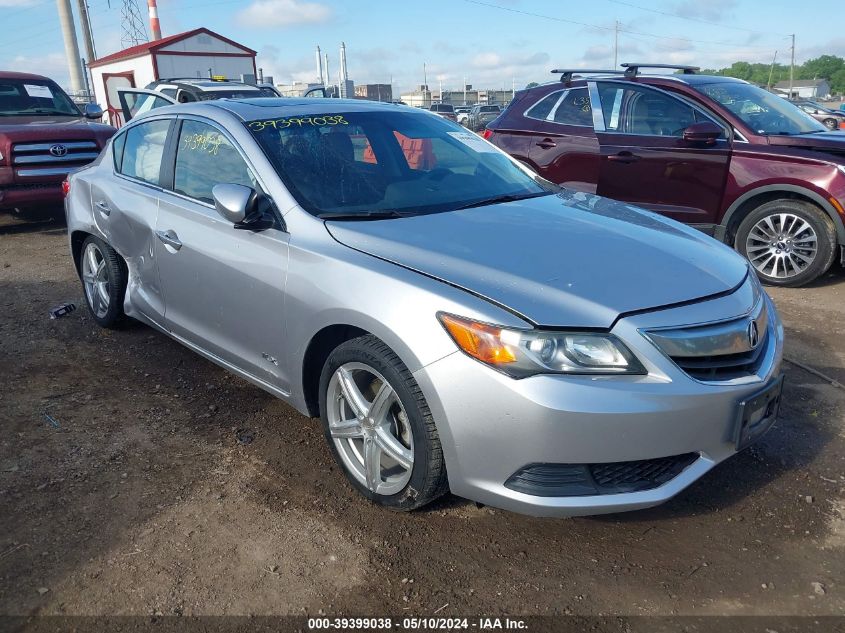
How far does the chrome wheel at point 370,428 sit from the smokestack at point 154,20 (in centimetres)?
4661

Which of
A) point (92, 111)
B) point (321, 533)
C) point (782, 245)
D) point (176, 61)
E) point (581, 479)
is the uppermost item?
point (176, 61)

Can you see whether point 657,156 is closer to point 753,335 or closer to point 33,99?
point 753,335

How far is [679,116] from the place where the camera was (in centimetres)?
649

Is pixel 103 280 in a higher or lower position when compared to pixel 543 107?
lower

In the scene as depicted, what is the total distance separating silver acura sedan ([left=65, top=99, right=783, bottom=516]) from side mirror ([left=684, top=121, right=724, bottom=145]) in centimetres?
273

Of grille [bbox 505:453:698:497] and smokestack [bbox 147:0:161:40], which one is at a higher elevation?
smokestack [bbox 147:0:161:40]

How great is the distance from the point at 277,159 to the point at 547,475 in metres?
1.94

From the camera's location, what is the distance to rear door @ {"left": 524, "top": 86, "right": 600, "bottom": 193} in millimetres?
6828

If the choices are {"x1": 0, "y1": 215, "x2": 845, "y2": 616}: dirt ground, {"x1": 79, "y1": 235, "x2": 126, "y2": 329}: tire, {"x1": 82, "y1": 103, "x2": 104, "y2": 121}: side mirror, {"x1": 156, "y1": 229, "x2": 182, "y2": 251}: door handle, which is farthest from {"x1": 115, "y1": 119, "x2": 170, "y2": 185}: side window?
{"x1": 82, "y1": 103, "x2": 104, "y2": 121}: side mirror

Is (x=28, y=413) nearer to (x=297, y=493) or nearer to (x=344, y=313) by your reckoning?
(x=297, y=493)

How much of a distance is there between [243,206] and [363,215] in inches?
20.6

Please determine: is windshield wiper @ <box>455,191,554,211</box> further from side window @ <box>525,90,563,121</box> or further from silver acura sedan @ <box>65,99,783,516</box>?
side window @ <box>525,90,563,121</box>

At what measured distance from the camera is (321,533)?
2.79 m

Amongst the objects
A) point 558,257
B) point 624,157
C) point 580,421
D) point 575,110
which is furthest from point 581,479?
point 575,110
